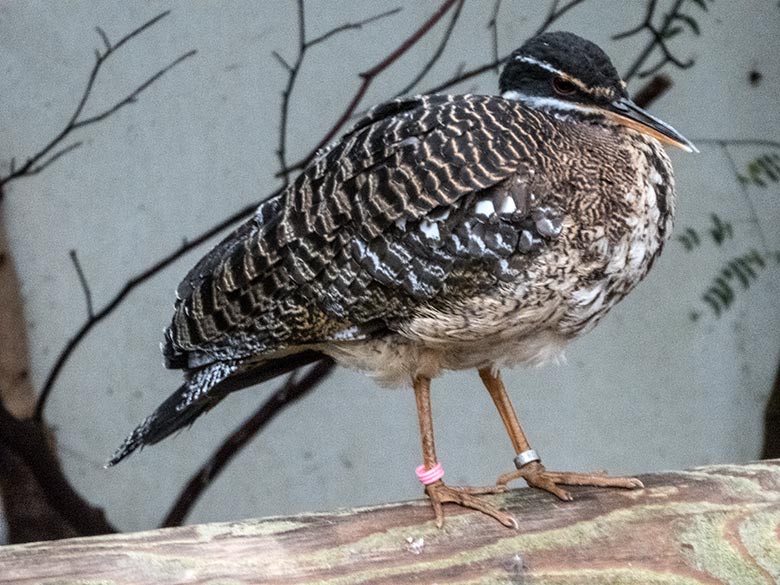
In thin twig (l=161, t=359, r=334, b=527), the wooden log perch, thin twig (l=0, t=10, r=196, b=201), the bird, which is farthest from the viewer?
thin twig (l=161, t=359, r=334, b=527)

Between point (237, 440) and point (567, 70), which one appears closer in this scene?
point (567, 70)

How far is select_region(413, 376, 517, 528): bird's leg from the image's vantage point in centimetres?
141

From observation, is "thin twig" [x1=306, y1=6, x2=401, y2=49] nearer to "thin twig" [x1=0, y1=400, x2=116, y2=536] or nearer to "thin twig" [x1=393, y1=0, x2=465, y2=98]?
"thin twig" [x1=393, y1=0, x2=465, y2=98]

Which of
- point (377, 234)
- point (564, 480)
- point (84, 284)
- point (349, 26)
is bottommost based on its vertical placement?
point (84, 284)

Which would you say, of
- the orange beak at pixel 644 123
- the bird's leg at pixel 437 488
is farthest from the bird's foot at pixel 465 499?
the orange beak at pixel 644 123

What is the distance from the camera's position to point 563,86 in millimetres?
1474

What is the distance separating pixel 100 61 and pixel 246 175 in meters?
0.35

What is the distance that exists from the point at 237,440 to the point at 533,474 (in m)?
0.97

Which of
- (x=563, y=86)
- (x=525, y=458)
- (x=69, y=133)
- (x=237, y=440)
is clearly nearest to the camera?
(x=563, y=86)

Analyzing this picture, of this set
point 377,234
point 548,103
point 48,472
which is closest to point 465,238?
point 377,234

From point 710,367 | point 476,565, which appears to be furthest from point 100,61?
point 710,367

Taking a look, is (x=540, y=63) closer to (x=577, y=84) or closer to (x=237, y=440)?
(x=577, y=84)

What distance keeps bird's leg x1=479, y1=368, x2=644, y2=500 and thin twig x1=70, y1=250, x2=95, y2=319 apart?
889 millimetres

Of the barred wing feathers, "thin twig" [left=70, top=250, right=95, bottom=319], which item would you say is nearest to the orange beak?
the barred wing feathers
